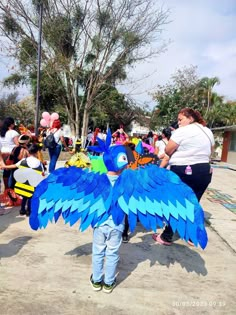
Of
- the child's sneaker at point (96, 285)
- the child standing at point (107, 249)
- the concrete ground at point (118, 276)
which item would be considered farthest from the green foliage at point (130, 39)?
the child's sneaker at point (96, 285)

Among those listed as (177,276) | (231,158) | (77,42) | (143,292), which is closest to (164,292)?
(143,292)

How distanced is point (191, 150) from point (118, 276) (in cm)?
159

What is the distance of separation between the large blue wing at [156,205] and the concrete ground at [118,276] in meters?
0.62

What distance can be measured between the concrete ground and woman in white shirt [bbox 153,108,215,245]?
2.93 feet

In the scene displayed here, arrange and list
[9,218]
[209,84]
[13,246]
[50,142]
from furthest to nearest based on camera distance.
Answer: [209,84]
[50,142]
[9,218]
[13,246]

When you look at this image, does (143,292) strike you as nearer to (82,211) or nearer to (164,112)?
(82,211)

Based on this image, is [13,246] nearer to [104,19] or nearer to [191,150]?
[191,150]

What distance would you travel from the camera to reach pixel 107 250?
2.75 m

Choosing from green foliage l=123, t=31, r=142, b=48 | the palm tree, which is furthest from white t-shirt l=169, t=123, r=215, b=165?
the palm tree

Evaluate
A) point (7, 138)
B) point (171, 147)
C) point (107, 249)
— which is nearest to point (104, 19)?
point (7, 138)

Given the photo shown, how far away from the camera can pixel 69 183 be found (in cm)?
268

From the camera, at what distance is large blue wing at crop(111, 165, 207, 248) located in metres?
2.50

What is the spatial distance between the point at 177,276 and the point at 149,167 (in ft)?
3.91

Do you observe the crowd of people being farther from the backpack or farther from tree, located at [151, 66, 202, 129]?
tree, located at [151, 66, 202, 129]
